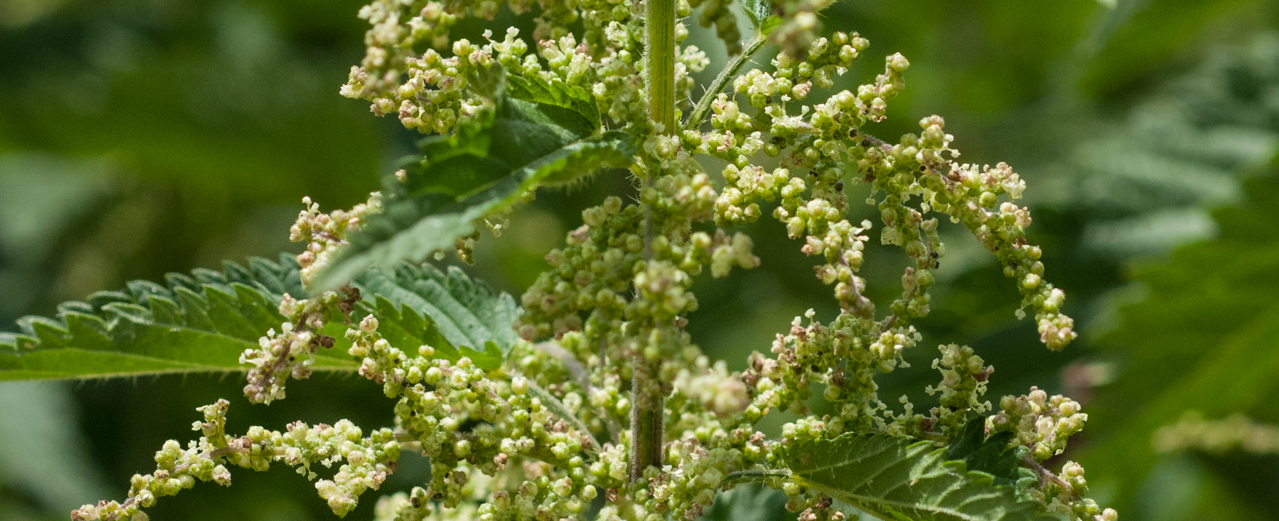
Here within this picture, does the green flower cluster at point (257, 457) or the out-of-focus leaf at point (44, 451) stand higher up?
the out-of-focus leaf at point (44, 451)

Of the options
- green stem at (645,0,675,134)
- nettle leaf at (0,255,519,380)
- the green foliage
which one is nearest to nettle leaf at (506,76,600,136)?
green stem at (645,0,675,134)

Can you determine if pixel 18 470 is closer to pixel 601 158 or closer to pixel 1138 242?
pixel 601 158

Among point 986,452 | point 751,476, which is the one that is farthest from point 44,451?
point 986,452

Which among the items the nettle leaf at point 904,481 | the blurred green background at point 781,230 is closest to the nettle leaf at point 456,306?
the nettle leaf at point 904,481

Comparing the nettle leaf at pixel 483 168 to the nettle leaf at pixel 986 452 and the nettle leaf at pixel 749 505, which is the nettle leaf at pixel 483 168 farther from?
the nettle leaf at pixel 749 505

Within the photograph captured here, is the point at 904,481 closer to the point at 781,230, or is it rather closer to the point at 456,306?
the point at 456,306

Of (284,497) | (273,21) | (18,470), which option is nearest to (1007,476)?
(284,497)
